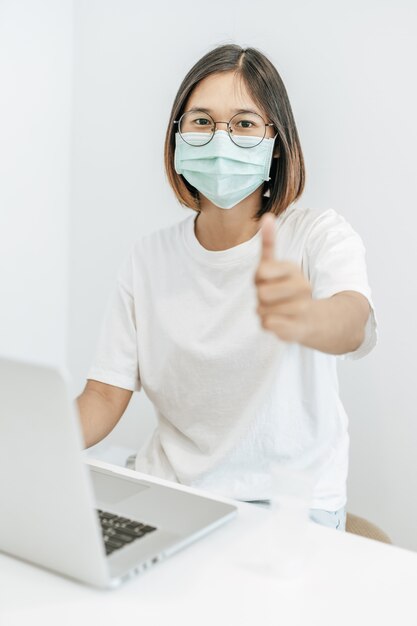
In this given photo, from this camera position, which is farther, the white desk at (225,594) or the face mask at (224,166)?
the face mask at (224,166)

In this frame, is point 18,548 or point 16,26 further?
point 16,26

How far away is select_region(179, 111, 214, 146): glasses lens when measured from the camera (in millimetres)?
1306

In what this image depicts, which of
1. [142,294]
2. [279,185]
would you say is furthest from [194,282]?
[279,185]

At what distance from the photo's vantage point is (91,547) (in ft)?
2.23

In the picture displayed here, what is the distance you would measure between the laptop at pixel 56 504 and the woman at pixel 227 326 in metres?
0.44

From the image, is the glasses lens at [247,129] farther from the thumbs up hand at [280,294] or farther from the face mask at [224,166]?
the thumbs up hand at [280,294]

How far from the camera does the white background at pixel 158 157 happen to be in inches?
65.9

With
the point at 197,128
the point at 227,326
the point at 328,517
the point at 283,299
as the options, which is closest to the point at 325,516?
the point at 328,517

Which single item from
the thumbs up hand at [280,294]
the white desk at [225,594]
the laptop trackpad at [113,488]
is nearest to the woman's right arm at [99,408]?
the laptop trackpad at [113,488]

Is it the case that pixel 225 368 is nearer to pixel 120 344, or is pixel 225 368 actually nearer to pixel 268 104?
pixel 120 344

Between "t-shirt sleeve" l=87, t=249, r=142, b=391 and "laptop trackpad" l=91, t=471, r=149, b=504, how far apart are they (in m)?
0.36

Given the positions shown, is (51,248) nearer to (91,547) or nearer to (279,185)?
(279,185)

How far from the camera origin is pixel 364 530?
1.42 meters

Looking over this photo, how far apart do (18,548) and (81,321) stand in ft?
5.48
